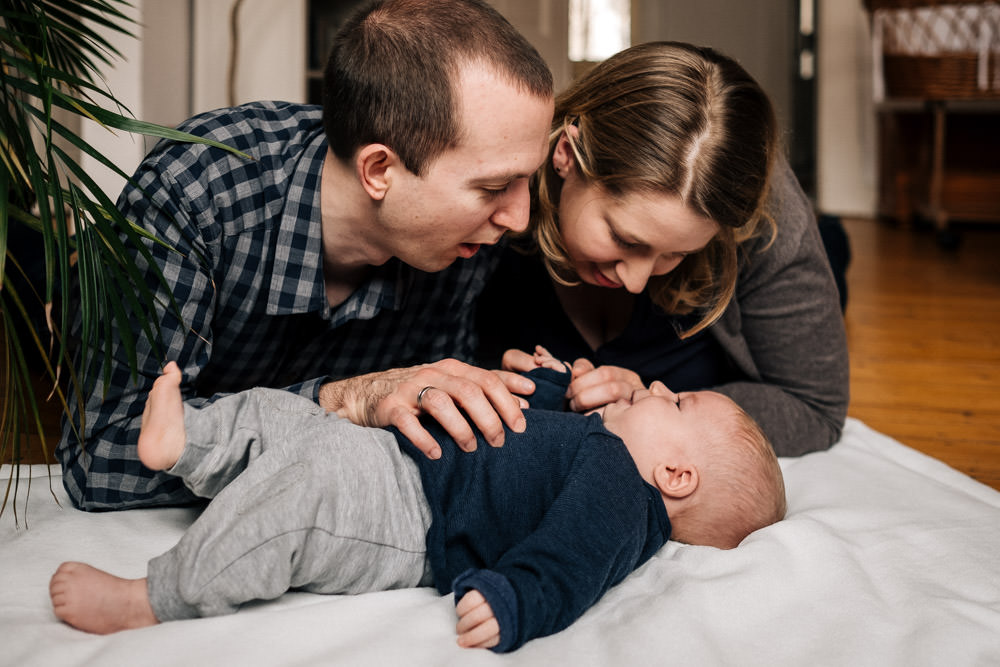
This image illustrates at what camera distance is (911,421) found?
1969mm

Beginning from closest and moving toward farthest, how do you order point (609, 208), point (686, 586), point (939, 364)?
point (686, 586)
point (609, 208)
point (939, 364)

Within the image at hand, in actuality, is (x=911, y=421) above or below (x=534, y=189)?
below

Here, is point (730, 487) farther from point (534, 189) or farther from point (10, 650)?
point (10, 650)

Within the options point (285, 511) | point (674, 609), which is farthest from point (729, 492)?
point (285, 511)

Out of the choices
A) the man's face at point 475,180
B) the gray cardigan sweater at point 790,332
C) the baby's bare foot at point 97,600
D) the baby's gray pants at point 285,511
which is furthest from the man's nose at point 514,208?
the baby's bare foot at point 97,600

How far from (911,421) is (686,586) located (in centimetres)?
118

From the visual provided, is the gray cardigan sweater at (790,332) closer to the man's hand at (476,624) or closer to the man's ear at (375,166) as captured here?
the man's ear at (375,166)

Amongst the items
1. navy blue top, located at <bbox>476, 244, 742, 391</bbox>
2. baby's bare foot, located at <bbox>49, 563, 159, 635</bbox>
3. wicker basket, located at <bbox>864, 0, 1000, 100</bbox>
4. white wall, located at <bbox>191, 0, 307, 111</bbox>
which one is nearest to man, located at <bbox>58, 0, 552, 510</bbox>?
baby's bare foot, located at <bbox>49, 563, 159, 635</bbox>

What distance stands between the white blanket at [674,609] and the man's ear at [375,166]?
51 centimetres

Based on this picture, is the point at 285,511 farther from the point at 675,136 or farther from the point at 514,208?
the point at 675,136

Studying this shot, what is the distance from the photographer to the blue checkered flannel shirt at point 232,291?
3.74 feet

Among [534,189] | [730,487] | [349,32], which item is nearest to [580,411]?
[730,487]

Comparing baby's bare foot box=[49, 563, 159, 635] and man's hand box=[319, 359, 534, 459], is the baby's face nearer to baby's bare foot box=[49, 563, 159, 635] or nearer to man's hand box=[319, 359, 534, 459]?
man's hand box=[319, 359, 534, 459]

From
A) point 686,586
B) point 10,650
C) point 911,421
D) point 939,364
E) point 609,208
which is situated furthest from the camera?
point 939,364
